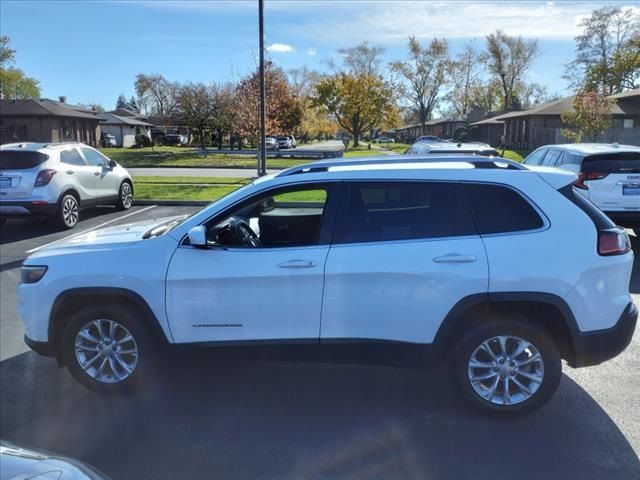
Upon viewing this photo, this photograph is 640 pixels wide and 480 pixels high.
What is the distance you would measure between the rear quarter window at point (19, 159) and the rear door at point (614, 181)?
9.94 meters

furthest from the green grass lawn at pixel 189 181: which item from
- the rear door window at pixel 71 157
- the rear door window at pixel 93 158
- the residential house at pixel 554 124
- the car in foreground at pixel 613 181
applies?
the residential house at pixel 554 124

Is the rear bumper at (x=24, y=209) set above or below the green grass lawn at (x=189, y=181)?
below

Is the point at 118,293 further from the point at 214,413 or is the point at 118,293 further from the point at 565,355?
the point at 565,355

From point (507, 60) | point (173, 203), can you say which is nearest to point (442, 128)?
point (507, 60)

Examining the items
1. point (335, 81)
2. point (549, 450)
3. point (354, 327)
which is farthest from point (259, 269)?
point (335, 81)

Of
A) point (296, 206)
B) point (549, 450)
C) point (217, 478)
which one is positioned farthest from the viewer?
point (296, 206)

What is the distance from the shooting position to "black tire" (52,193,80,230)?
1035 cm

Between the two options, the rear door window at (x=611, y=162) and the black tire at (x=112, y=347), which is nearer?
the black tire at (x=112, y=347)

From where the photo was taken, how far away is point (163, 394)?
4074mm

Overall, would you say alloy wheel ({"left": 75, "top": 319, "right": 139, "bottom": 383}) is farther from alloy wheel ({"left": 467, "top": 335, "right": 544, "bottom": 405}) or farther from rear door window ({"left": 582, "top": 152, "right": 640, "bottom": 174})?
rear door window ({"left": 582, "top": 152, "right": 640, "bottom": 174})

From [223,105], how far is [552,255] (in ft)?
140

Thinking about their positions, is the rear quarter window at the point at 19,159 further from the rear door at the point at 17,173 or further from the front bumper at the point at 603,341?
the front bumper at the point at 603,341

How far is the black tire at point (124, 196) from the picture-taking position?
12.7 m

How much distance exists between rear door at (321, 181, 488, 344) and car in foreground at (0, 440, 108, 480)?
1.88 meters
